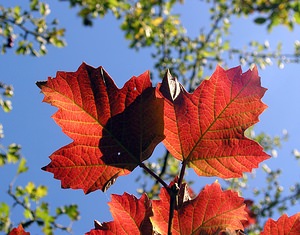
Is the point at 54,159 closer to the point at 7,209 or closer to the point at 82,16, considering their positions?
the point at 7,209

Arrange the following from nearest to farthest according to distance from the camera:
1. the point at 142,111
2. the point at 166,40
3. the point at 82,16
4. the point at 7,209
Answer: the point at 142,111
the point at 7,209
the point at 82,16
the point at 166,40

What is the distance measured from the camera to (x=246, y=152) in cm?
75

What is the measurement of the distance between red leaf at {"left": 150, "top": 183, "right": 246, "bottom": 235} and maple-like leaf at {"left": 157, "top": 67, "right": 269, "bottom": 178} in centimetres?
5

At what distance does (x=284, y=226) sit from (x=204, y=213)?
0.54 feet

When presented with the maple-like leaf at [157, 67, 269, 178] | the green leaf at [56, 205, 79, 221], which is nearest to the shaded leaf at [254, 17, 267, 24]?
the green leaf at [56, 205, 79, 221]

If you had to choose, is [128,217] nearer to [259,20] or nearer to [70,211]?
[70,211]

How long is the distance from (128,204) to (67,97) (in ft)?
0.82

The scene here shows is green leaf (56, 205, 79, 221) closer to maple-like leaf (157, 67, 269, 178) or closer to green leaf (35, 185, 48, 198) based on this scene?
green leaf (35, 185, 48, 198)

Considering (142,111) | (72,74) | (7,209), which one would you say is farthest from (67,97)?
(7,209)

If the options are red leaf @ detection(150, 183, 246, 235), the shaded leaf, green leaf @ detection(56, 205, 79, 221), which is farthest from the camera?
the shaded leaf

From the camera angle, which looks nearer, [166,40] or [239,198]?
[239,198]

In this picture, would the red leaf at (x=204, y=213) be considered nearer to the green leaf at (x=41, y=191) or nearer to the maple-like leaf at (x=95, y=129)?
the maple-like leaf at (x=95, y=129)

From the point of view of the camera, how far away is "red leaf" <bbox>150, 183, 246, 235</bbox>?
0.71 meters

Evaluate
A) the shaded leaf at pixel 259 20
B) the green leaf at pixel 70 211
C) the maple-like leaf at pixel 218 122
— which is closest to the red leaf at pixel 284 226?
the maple-like leaf at pixel 218 122
